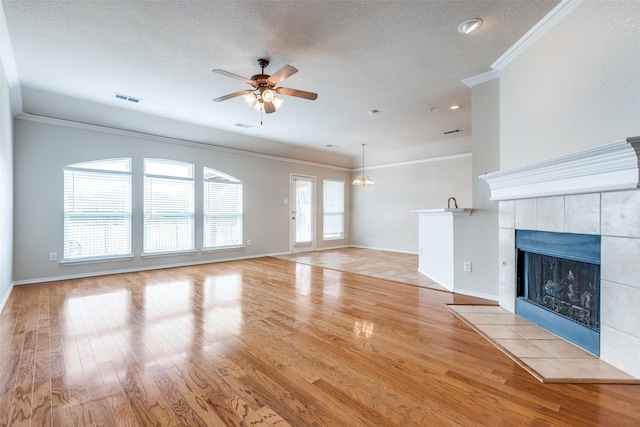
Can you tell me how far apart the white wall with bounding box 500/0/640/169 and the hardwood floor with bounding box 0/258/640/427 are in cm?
183

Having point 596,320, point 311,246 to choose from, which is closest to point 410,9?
point 596,320

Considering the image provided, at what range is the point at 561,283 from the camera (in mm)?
2588

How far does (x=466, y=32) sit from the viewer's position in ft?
9.02

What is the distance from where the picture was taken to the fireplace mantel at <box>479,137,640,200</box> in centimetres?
183

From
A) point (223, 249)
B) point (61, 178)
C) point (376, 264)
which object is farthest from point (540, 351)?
point (61, 178)

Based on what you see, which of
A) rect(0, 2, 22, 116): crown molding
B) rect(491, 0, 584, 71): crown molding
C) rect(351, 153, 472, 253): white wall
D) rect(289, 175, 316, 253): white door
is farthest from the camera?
rect(289, 175, 316, 253): white door

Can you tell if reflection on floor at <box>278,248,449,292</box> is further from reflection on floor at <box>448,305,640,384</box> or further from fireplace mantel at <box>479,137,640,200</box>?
fireplace mantel at <box>479,137,640,200</box>

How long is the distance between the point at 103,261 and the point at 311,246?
489cm

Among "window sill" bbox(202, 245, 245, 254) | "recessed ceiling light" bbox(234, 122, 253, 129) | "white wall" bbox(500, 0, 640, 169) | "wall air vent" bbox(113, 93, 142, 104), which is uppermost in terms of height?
"recessed ceiling light" bbox(234, 122, 253, 129)

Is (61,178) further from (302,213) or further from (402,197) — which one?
(402,197)

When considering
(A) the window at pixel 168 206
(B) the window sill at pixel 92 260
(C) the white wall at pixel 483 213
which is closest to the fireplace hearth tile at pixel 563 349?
(C) the white wall at pixel 483 213

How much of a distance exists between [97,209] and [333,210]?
232 inches

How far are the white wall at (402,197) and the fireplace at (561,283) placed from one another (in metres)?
4.12

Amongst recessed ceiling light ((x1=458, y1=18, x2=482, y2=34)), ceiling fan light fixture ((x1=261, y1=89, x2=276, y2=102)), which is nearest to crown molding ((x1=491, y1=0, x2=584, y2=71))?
recessed ceiling light ((x1=458, y1=18, x2=482, y2=34))
